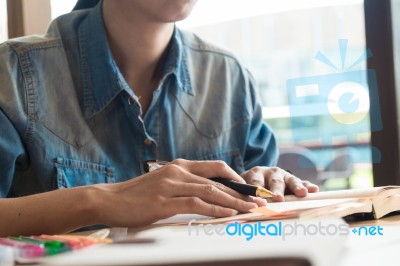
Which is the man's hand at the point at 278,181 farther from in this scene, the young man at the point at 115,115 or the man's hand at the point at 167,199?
the man's hand at the point at 167,199

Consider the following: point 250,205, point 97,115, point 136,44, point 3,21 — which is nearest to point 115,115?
point 97,115

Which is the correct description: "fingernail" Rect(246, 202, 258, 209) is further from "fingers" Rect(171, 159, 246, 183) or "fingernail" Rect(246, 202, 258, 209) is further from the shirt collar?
the shirt collar

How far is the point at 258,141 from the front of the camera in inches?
46.1

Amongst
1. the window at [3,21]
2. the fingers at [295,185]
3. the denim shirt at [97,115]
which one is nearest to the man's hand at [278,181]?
the fingers at [295,185]

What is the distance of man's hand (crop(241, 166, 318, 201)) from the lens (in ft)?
2.59

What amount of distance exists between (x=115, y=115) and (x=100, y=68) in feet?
0.32

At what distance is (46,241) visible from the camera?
1.43 ft

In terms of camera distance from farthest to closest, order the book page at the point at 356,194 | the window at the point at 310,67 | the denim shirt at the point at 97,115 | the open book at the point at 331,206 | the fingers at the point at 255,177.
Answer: the window at the point at 310,67
the denim shirt at the point at 97,115
the fingers at the point at 255,177
the book page at the point at 356,194
the open book at the point at 331,206

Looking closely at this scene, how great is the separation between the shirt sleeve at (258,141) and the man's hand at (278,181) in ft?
0.82

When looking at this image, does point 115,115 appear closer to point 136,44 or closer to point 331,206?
point 136,44

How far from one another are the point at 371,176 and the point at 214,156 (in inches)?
16.8

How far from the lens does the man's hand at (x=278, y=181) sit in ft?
2.59

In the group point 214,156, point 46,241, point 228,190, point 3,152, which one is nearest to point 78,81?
point 3,152

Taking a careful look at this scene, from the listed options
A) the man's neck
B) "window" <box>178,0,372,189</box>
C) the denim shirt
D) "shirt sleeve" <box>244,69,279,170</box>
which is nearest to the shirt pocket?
the denim shirt
